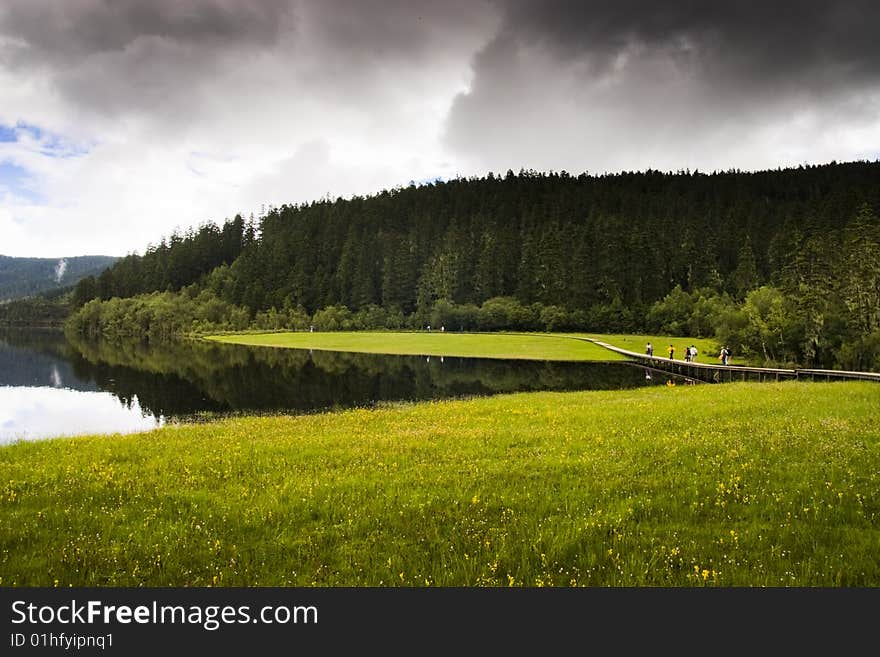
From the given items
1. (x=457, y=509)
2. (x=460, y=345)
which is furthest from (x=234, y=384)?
(x=460, y=345)

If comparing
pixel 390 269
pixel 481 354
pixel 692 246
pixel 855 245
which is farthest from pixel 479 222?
pixel 855 245

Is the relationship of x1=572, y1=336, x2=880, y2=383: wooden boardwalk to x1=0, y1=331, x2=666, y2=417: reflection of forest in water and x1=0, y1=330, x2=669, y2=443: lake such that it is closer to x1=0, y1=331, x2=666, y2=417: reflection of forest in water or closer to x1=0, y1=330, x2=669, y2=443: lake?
x1=0, y1=330, x2=669, y2=443: lake

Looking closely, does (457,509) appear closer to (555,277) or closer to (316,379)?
(316,379)

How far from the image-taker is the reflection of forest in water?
41812 millimetres

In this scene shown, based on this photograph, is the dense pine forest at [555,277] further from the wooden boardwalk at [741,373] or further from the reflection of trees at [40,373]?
the reflection of trees at [40,373]

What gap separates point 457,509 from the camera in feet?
35.7

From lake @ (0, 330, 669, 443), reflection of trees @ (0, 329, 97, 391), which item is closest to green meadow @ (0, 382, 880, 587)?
lake @ (0, 330, 669, 443)

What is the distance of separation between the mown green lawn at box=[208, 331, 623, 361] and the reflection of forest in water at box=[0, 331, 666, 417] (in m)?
7.37

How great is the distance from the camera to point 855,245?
187 ft

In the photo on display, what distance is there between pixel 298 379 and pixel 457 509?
155 ft

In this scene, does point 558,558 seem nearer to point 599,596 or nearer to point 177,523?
point 599,596

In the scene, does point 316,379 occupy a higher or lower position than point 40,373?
higher

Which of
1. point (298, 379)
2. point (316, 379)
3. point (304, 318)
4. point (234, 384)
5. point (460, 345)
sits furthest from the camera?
point (304, 318)

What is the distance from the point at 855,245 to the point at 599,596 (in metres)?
65.7
